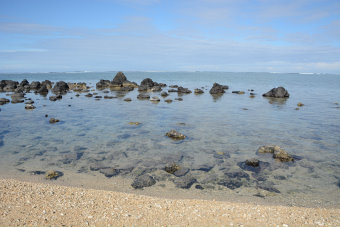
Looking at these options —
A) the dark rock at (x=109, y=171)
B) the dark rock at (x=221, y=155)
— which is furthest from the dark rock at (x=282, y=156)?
the dark rock at (x=109, y=171)

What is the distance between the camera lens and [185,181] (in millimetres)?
12555

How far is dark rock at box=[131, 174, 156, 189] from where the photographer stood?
12.1m

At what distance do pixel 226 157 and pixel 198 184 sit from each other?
441 centimetres

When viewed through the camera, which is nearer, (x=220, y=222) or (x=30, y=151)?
Answer: (x=220, y=222)

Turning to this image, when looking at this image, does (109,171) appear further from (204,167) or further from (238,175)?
(238,175)

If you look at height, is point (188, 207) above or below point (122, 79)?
below

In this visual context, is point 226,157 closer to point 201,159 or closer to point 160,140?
point 201,159

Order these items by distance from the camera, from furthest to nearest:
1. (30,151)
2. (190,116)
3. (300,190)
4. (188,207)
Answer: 1. (190,116)
2. (30,151)
3. (300,190)
4. (188,207)

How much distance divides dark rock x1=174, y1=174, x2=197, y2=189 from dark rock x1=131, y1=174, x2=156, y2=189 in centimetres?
127

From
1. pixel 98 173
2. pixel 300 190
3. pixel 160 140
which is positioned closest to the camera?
pixel 300 190

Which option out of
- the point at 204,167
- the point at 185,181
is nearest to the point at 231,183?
the point at 204,167

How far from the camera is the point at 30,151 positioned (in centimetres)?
1714

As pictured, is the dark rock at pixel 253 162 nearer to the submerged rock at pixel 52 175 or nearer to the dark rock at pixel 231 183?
the dark rock at pixel 231 183

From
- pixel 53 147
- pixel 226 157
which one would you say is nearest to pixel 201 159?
pixel 226 157
